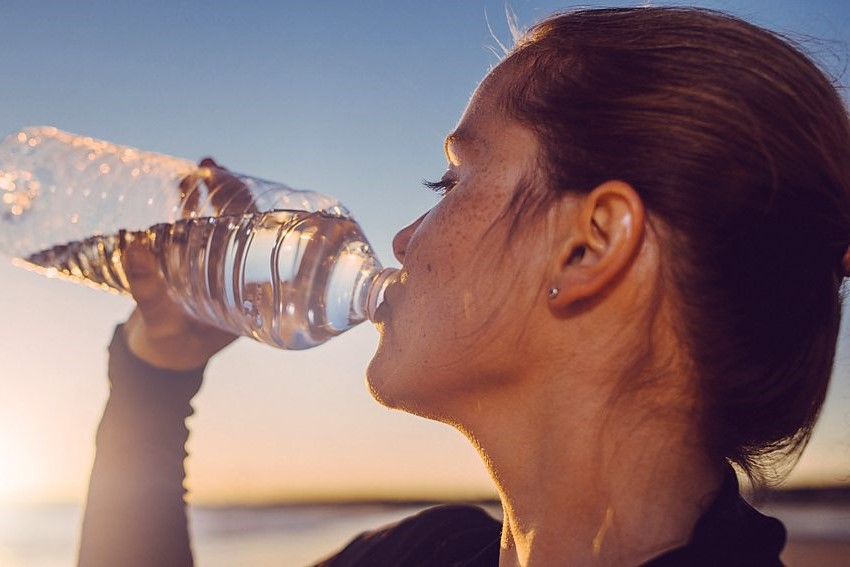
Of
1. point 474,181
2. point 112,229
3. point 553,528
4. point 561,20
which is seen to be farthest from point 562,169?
point 112,229

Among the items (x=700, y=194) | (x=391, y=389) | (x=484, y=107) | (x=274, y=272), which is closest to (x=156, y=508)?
(x=274, y=272)

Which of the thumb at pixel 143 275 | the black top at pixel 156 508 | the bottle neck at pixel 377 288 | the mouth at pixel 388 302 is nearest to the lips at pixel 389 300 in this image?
the mouth at pixel 388 302

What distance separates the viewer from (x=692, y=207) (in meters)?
0.77

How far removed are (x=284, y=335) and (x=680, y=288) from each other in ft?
1.89

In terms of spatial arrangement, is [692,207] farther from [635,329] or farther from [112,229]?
[112,229]

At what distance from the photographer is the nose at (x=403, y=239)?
957 mm

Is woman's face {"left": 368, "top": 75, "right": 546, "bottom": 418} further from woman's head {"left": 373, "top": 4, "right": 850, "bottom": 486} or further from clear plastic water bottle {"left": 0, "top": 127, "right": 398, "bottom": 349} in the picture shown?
clear plastic water bottle {"left": 0, "top": 127, "right": 398, "bottom": 349}

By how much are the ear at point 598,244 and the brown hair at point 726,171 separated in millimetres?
22

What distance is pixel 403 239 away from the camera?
963 mm

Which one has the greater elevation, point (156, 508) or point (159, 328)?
point (159, 328)

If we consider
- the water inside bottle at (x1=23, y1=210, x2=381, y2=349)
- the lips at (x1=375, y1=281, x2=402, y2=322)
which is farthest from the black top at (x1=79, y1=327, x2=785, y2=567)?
the lips at (x1=375, y1=281, x2=402, y2=322)

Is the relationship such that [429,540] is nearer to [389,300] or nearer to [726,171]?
[389,300]

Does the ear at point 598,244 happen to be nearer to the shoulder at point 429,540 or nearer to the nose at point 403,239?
the nose at point 403,239

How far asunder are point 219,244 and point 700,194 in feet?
2.39
